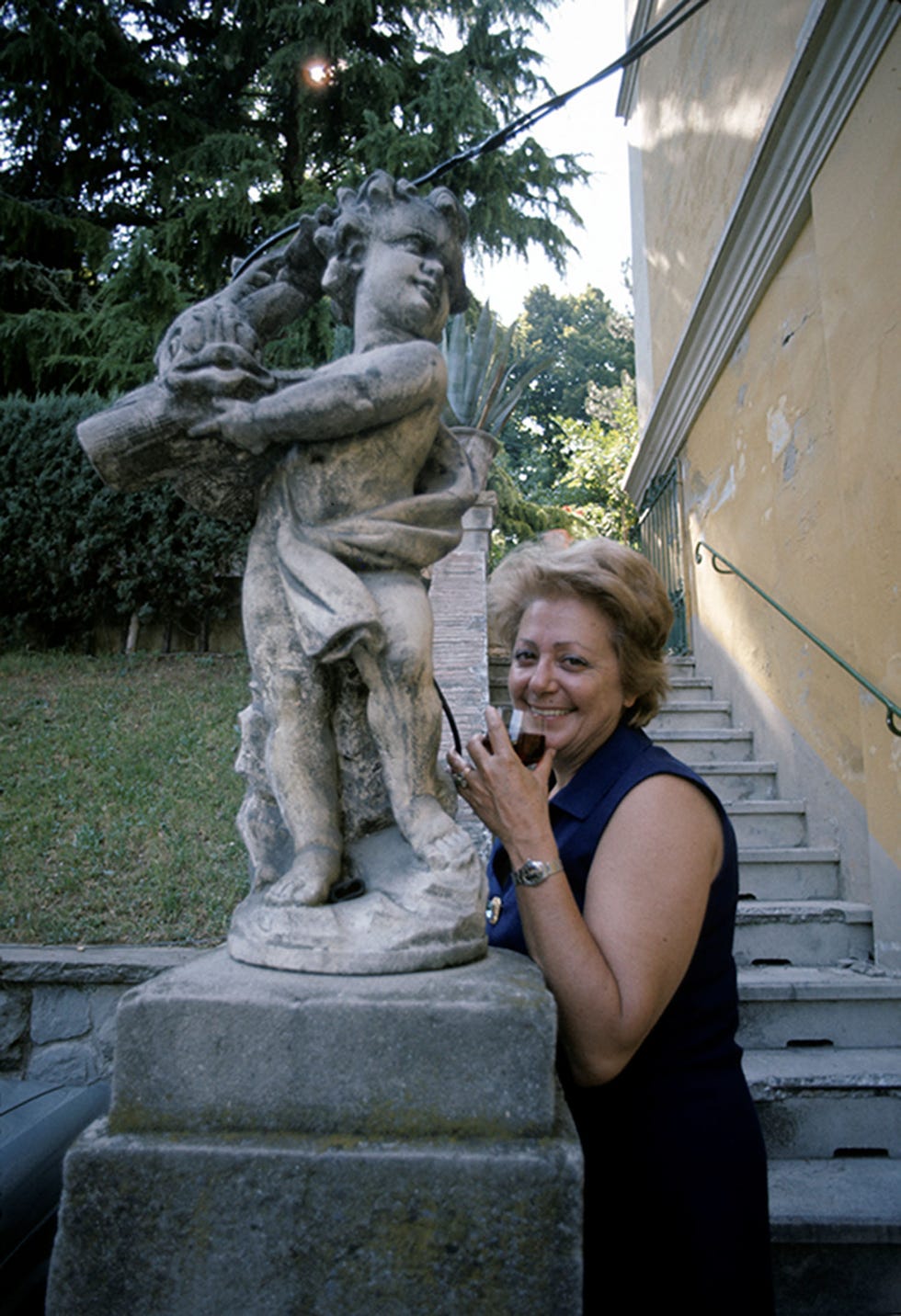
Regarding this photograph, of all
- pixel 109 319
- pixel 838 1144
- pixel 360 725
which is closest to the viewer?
pixel 360 725

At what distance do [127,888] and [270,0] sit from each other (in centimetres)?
1109

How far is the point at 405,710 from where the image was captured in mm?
1550

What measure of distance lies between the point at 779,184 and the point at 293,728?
466 centimetres

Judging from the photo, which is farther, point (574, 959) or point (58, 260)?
point (58, 260)

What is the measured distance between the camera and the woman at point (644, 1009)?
1.31 metres

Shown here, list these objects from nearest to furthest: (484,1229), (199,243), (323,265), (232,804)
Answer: (484,1229) < (323,265) < (232,804) < (199,243)

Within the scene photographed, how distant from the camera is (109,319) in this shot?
351 inches

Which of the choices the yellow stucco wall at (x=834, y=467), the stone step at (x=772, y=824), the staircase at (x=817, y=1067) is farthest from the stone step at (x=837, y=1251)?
the stone step at (x=772, y=824)

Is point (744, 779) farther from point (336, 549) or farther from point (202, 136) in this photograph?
point (202, 136)

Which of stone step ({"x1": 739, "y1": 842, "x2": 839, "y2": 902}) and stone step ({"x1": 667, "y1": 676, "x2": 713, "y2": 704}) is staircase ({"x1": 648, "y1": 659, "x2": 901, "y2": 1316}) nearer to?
stone step ({"x1": 739, "y1": 842, "x2": 839, "y2": 902})

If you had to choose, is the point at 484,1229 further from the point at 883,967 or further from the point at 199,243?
the point at 199,243

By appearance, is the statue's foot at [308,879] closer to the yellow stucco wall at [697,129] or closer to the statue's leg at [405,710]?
the statue's leg at [405,710]

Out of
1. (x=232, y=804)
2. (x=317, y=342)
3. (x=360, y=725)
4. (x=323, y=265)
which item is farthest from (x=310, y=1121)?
(x=317, y=342)

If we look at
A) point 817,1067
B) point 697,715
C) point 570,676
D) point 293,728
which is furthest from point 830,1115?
point 697,715
